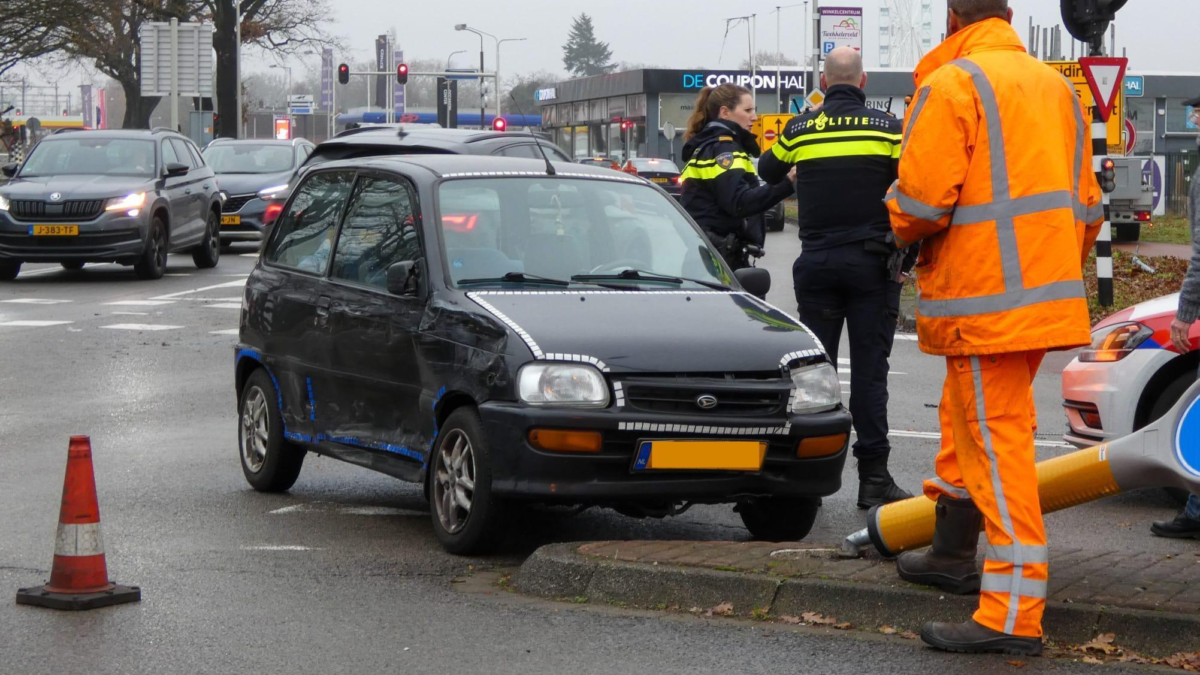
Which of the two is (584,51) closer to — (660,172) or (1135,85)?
(1135,85)

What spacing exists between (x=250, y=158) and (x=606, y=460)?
75.8ft

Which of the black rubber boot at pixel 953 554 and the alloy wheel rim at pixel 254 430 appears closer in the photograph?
the black rubber boot at pixel 953 554

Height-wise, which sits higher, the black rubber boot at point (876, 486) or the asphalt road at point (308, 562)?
the black rubber boot at point (876, 486)

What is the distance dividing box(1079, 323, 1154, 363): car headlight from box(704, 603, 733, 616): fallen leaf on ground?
3266mm

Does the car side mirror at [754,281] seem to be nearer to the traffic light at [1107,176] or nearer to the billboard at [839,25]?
the traffic light at [1107,176]

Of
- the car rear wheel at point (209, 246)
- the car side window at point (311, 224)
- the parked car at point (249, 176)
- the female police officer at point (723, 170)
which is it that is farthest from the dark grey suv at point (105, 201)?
the female police officer at point (723, 170)

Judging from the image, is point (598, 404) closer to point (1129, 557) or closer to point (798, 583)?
point (798, 583)

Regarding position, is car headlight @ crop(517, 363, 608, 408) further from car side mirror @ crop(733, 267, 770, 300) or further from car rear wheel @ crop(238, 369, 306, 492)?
car rear wheel @ crop(238, 369, 306, 492)

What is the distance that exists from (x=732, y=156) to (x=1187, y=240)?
72.8ft

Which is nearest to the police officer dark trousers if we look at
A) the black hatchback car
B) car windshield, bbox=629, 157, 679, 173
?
the black hatchback car

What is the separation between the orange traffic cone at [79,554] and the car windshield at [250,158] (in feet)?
73.4

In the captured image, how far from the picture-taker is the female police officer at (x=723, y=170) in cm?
876

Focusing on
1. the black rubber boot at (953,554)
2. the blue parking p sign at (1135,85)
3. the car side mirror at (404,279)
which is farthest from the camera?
the blue parking p sign at (1135,85)

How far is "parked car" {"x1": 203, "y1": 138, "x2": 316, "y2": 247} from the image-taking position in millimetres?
27031
